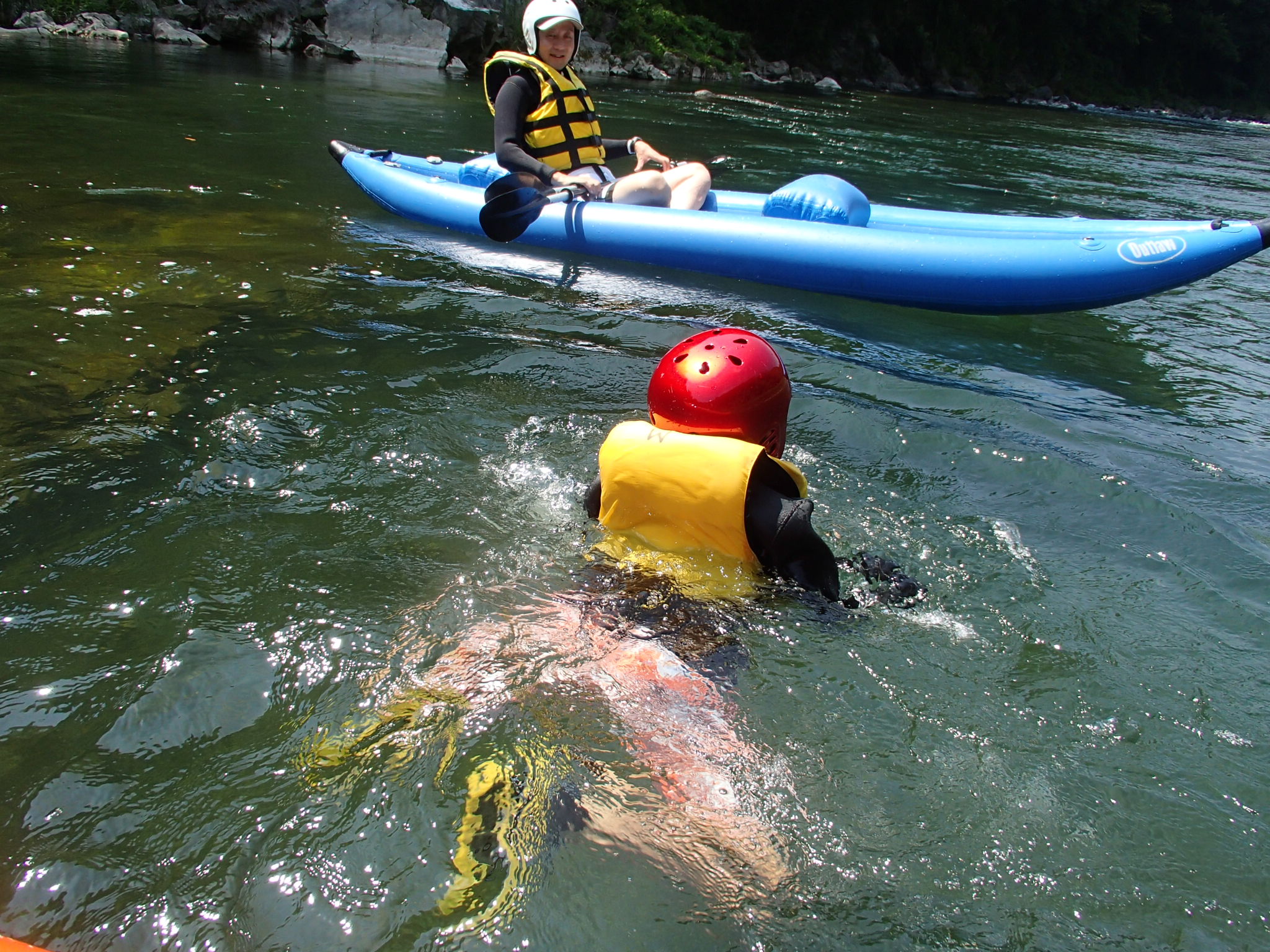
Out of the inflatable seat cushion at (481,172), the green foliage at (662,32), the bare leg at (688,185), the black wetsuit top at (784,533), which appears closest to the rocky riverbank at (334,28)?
the green foliage at (662,32)

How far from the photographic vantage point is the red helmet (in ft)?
8.00

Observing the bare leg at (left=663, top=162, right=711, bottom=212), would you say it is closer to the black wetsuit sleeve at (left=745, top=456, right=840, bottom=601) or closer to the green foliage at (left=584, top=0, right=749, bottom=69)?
the black wetsuit sleeve at (left=745, top=456, right=840, bottom=601)

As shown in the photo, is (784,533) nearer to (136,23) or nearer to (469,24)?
(469,24)

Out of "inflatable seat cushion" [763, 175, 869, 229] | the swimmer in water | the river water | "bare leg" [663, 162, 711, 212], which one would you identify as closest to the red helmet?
the swimmer in water

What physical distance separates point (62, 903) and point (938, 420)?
12.2 feet

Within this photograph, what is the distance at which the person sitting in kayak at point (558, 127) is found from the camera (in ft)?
19.2

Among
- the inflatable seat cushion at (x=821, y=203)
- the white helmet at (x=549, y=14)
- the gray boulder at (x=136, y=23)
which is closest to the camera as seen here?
the white helmet at (x=549, y=14)

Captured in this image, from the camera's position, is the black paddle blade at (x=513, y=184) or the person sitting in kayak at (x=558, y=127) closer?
the person sitting in kayak at (x=558, y=127)

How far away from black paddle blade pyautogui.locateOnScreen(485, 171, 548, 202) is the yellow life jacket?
0.72ft

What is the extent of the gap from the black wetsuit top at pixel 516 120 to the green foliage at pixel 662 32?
67.2 ft

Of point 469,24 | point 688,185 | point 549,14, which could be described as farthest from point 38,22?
point 688,185

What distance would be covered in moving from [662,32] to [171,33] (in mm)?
13030

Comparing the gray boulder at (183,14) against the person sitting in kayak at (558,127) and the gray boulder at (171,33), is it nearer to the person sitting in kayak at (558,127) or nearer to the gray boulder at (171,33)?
the gray boulder at (171,33)

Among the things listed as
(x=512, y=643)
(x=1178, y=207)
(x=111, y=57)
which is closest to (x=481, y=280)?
(x=512, y=643)
